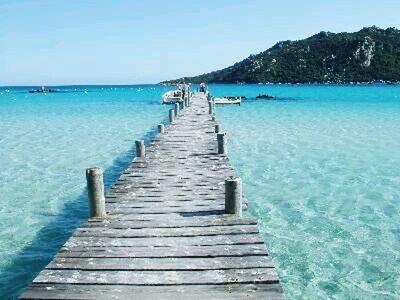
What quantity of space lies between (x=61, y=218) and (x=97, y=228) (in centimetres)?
491

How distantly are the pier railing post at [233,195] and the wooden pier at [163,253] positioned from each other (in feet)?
0.09

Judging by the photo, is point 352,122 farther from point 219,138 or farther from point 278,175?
point 219,138

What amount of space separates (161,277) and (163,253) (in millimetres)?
736

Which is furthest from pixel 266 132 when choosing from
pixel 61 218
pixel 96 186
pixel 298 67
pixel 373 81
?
pixel 298 67

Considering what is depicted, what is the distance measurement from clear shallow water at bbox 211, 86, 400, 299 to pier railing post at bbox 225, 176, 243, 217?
1713mm

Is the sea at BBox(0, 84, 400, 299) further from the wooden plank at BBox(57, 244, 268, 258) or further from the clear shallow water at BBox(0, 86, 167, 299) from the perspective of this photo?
the wooden plank at BBox(57, 244, 268, 258)

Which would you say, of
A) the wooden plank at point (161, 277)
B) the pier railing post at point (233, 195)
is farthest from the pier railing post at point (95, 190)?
the pier railing post at point (233, 195)

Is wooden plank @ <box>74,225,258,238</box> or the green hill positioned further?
the green hill

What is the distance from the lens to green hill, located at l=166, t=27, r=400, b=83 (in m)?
149

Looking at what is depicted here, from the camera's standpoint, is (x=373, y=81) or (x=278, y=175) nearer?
(x=278, y=175)

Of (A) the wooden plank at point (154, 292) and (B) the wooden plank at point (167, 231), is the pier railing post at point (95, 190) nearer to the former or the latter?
(B) the wooden plank at point (167, 231)

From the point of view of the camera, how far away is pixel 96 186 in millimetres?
7984

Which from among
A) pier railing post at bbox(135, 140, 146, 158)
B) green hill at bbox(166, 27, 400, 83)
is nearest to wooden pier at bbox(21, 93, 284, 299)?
pier railing post at bbox(135, 140, 146, 158)

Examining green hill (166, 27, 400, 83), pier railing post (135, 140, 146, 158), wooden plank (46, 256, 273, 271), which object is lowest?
wooden plank (46, 256, 273, 271)
